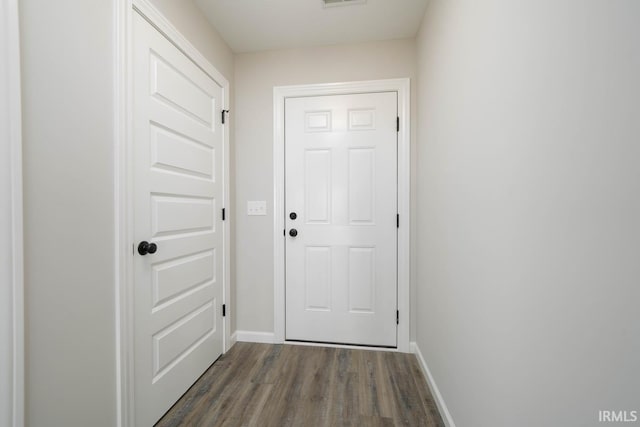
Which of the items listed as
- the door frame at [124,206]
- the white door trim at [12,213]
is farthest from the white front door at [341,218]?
the white door trim at [12,213]

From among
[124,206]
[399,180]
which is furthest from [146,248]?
[399,180]

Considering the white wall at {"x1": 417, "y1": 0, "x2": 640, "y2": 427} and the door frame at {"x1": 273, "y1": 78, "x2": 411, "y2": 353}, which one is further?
the door frame at {"x1": 273, "y1": 78, "x2": 411, "y2": 353}

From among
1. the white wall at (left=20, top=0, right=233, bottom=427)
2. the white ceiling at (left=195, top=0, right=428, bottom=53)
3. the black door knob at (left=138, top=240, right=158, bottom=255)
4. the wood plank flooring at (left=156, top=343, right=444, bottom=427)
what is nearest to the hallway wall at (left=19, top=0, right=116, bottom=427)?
the white wall at (left=20, top=0, right=233, bottom=427)

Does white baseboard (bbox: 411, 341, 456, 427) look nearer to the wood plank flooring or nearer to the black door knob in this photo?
the wood plank flooring

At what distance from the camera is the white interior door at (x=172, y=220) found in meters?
1.33

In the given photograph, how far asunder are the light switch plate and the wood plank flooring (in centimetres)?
112

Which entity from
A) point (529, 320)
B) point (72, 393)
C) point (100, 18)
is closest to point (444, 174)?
point (529, 320)

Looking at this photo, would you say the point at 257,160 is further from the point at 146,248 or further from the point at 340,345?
the point at 340,345

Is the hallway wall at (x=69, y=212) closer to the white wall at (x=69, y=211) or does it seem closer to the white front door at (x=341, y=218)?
the white wall at (x=69, y=211)

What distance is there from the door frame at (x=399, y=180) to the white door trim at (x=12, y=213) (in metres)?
1.56

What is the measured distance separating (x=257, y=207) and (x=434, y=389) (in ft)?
5.84

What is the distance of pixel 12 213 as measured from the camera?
80cm

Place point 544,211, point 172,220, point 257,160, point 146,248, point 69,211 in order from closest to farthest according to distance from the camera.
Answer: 1. point 544,211
2. point 69,211
3. point 146,248
4. point 172,220
5. point 257,160

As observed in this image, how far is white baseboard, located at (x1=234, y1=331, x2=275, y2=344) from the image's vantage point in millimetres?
2296
